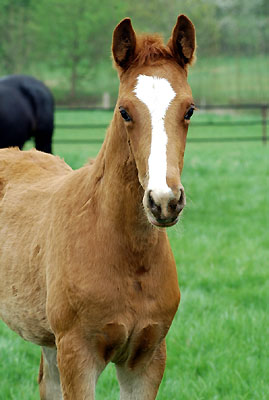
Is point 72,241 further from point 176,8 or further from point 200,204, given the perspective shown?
point 176,8

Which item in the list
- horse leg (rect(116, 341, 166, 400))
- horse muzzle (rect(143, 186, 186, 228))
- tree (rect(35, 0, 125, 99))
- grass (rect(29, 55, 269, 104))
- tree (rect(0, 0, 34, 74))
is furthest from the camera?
tree (rect(35, 0, 125, 99))

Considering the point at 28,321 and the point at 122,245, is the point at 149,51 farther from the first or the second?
the point at 28,321

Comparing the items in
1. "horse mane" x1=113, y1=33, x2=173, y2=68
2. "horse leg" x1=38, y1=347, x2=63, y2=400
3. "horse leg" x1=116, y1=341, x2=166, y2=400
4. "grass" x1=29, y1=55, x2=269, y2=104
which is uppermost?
"horse mane" x1=113, y1=33, x2=173, y2=68

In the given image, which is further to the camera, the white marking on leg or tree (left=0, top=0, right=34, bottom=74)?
tree (left=0, top=0, right=34, bottom=74)

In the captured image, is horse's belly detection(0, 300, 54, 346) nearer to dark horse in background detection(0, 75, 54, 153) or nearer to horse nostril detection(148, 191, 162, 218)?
horse nostril detection(148, 191, 162, 218)

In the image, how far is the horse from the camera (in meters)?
2.23

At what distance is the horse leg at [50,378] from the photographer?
130 inches

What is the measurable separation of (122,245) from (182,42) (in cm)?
85

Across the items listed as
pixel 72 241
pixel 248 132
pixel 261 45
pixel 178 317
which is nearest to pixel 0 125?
pixel 178 317

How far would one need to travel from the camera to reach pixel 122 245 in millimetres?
2512

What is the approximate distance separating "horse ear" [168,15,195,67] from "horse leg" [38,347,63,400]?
172 cm

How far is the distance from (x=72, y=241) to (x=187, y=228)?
189 inches

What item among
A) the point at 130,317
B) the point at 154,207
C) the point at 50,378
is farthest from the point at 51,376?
the point at 154,207

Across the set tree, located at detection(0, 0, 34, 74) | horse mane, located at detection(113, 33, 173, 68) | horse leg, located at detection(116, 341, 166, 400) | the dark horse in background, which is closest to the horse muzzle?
horse mane, located at detection(113, 33, 173, 68)
